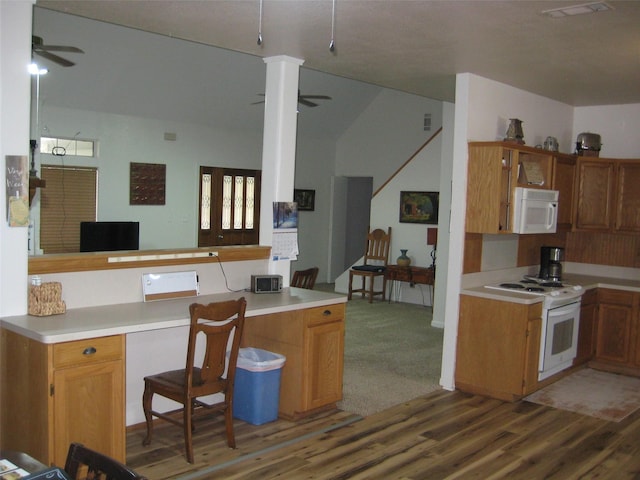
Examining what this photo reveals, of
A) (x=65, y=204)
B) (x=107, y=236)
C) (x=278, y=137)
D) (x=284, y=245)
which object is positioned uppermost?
(x=278, y=137)

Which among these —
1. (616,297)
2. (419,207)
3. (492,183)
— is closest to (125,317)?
(492,183)

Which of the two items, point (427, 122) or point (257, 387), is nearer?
point (257, 387)

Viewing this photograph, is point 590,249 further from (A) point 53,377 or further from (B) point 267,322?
(A) point 53,377

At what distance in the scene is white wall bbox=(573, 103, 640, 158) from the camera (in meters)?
6.23

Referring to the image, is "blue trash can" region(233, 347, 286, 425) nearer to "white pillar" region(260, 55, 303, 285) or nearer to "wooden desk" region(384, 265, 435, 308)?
"white pillar" region(260, 55, 303, 285)

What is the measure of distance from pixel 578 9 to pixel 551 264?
304 cm

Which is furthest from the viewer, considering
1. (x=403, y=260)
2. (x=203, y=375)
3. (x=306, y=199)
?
(x=306, y=199)

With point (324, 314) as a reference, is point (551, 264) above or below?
above

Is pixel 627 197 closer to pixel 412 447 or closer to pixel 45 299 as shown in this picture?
pixel 412 447

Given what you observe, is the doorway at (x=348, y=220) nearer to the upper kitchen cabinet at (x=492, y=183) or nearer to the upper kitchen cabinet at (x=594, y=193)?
the upper kitchen cabinet at (x=594, y=193)

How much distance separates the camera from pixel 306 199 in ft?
36.0

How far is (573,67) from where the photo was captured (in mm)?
4684

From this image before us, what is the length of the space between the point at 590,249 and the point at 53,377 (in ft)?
17.5

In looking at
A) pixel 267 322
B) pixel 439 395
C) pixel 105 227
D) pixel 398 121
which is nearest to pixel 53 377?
pixel 267 322
